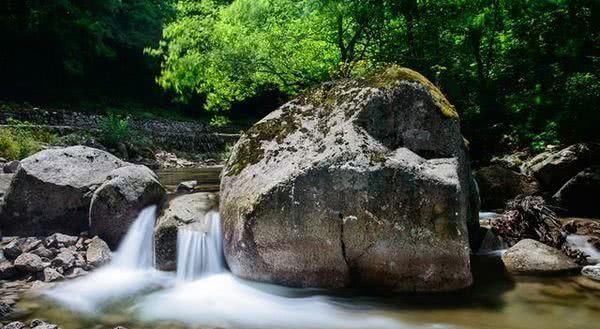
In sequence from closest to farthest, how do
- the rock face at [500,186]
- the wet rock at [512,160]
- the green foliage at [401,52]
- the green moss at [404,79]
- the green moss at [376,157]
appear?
1. the green moss at [376,157]
2. the green moss at [404,79]
3. the rock face at [500,186]
4. the green foliage at [401,52]
5. the wet rock at [512,160]

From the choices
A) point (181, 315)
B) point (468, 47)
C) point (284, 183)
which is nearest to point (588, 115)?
point (468, 47)

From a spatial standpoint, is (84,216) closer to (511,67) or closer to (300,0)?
(300,0)

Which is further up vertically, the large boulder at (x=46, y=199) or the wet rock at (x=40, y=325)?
the large boulder at (x=46, y=199)

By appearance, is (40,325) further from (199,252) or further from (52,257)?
(52,257)

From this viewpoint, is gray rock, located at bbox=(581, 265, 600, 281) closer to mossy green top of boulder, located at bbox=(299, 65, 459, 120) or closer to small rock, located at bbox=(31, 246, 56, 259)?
mossy green top of boulder, located at bbox=(299, 65, 459, 120)

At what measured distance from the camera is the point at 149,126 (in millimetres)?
28391

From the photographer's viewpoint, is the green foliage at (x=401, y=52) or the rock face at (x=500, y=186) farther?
the green foliage at (x=401, y=52)

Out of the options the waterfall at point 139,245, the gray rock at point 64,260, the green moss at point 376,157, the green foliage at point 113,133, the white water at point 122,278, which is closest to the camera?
the green moss at point 376,157

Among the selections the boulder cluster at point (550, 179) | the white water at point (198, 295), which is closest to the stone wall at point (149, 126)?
the white water at point (198, 295)

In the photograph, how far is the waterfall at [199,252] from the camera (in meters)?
5.88

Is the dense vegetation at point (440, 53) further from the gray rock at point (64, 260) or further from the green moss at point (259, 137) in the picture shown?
the gray rock at point (64, 260)

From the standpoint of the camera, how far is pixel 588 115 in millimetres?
9664

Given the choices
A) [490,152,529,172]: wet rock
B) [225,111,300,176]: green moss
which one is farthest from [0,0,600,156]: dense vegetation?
[225,111,300,176]: green moss

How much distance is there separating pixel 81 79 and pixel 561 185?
3198cm
